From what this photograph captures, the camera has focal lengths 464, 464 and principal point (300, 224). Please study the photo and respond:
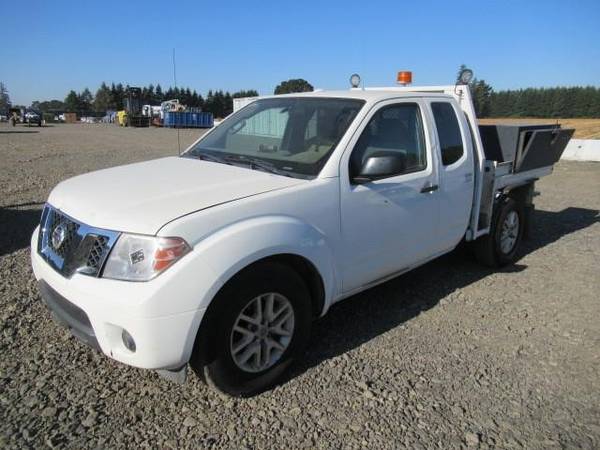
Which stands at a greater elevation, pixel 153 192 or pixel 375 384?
pixel 153 192

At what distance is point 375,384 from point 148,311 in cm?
161

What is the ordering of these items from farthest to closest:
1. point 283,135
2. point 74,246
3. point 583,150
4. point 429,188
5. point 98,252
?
point 583,150, point 429,188, point 283,135, point 74,246, point 98,252

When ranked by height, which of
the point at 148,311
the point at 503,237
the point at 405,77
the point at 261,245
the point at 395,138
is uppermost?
the point at 405,77

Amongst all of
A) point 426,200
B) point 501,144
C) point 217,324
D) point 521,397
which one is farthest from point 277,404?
point 501,144

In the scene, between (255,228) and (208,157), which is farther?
(208,157)

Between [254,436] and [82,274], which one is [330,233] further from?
[82,274]

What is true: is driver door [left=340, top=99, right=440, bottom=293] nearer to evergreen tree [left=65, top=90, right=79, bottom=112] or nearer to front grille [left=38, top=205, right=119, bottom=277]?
front grille [left=38, top=205, right=119, bottom=277]

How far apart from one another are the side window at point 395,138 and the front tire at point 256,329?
3.23ft

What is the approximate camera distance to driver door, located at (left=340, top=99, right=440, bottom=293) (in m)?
3.30

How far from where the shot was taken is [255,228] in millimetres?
2662

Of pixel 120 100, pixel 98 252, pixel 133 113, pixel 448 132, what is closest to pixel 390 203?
pixel 448 132

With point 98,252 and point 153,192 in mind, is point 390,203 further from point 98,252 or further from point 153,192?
point 98,252

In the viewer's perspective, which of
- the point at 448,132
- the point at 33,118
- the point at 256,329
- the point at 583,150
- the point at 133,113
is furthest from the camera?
the point at 133,113

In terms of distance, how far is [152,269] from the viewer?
2.39 metres
